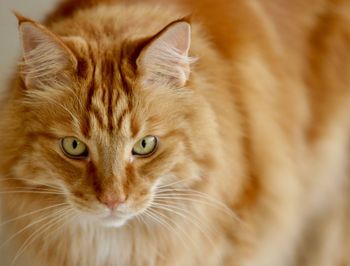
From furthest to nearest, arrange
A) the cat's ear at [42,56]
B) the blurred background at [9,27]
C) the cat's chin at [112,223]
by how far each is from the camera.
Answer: the blurred background at [9,27], the cat's chin at [112,223], the cat's ear at [42,56]

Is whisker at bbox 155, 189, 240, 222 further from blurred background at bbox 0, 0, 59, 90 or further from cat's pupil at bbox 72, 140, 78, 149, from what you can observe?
blurred background at bbox 0, 0, 59, 90

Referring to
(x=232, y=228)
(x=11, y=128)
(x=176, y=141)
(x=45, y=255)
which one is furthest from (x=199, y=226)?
(x=11, y=128)

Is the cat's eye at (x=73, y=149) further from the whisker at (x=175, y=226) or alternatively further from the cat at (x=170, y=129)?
the whisker at (x=175, y=226)

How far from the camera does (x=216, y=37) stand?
56.2 inches

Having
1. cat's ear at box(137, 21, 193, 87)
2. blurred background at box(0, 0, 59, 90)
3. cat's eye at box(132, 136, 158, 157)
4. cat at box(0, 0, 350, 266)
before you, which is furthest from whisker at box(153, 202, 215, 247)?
blurred background at box(0, 0, 59, 90)

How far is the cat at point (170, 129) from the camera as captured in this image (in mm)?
1182

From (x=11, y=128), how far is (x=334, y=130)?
858 mm

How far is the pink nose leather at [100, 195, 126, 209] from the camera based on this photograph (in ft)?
3.80

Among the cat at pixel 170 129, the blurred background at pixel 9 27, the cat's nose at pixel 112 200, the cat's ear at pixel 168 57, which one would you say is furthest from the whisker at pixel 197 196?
the blurred background at pixel 9 27

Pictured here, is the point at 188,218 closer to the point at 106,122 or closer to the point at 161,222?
the point at 161,222

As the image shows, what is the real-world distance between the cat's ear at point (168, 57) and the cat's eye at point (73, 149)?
166mm

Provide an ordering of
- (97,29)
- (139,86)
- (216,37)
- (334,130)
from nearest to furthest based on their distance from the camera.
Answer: (139,86) → (97,29) → (216,37) → (334,130)

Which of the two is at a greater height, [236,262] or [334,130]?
[334,130]

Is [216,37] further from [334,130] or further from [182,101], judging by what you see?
[334,130]
